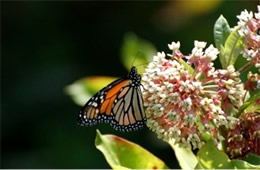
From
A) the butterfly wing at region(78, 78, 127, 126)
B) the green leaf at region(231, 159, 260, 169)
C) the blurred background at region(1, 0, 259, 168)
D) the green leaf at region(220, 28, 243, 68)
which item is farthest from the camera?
the blurred background at region(1, 0, 259, 168)

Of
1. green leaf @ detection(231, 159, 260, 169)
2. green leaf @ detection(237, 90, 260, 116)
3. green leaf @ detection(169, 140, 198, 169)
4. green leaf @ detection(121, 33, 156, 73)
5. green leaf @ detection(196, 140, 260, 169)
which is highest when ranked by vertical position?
green leaf @ detection(121, 33, 156, 73)

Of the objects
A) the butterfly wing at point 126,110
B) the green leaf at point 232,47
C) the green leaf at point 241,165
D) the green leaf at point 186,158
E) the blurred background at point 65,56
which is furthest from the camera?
the blurred background at point 65,56

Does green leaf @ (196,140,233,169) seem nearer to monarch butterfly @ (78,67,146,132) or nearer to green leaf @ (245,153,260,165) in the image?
green leaf @ (245,153,260,165)

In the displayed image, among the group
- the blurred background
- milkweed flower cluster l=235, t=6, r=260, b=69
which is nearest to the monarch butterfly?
milkweed flower cluster l=235, t=6, r=260, b=69

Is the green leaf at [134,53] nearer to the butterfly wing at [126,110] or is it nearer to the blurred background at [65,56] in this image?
the butterfly wing at [126,110]

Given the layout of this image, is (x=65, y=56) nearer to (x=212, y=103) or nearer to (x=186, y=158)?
(x=186, y=158)

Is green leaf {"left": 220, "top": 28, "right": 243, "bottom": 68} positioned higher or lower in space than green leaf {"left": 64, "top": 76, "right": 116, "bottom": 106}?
lower

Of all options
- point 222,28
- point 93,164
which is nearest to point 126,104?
point 222,28

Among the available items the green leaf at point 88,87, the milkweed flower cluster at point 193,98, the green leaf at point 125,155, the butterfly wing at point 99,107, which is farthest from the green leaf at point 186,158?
the green leaf at point 88,87

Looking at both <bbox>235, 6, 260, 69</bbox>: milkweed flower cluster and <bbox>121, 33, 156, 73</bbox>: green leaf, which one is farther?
<bbox>121, 33, 156, 73</bbox>: green leaf
